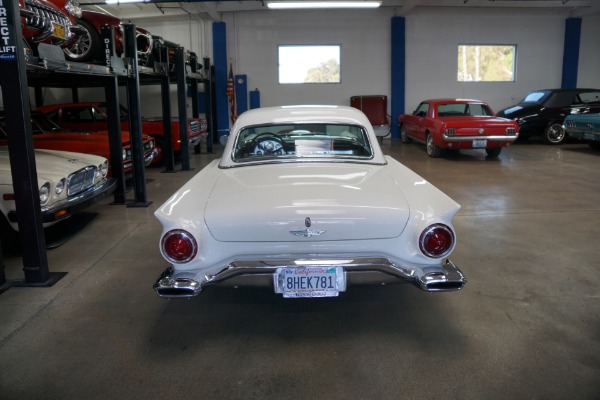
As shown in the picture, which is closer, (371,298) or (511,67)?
(371,298)

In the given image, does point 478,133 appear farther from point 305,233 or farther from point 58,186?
point 305,233

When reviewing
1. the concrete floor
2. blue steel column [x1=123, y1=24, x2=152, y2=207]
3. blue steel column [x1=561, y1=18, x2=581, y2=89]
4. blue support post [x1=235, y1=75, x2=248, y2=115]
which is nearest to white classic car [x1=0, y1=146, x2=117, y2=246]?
the concrete floor

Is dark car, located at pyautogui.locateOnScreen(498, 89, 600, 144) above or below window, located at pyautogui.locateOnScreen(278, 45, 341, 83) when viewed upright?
below

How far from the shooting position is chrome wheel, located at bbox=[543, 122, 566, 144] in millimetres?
13320

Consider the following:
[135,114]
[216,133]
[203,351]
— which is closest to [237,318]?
[203,351]

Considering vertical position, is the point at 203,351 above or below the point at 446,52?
below

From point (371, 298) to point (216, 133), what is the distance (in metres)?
12.9

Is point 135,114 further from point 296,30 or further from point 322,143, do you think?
point 296,30

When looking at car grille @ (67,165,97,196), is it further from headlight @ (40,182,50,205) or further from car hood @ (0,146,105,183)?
headlight @ (40,182,50,205)

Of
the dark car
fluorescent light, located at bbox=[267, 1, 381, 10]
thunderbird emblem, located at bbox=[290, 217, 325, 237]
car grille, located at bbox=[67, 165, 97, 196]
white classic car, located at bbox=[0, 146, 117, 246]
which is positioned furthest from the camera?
the dark car

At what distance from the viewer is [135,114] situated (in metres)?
6.65

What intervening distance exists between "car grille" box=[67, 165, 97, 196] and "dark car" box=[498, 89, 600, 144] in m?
11.5

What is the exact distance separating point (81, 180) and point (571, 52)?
1635 centimetres

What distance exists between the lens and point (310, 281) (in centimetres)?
271
